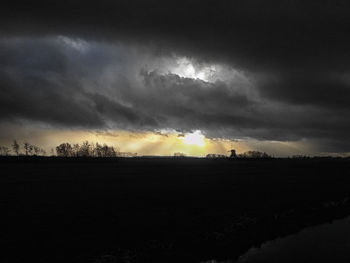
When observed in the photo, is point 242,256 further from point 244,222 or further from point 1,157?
point 1,157

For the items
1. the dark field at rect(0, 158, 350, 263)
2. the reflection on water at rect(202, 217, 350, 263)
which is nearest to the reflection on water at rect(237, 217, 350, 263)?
the reflection on water at rect(202, 217, 350, 263)

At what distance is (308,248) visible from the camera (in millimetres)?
→ 21844

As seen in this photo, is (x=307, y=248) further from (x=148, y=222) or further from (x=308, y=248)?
(x=148, y=222)

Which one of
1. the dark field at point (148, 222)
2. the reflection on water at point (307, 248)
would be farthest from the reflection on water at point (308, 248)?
the dark field at point (148, 222)

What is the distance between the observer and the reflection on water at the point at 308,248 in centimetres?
1938

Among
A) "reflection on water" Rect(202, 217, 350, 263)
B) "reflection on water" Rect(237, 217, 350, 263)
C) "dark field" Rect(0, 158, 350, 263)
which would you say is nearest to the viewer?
"dark field" Rect(0, 158, 350, 263)

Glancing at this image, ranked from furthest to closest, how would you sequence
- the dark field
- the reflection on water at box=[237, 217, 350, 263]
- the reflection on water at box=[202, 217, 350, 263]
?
1. the reflection on water at box=[237, 217, 350, 263]
2. the reflection on water at box=[202, 217, 350, 263]
3. the dark field

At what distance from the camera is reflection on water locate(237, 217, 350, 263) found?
763 inches

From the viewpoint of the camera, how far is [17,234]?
22734 mm

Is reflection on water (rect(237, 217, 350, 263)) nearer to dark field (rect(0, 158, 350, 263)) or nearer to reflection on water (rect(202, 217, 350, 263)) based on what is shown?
reflection on water (rect(202, 217, 350, 263))

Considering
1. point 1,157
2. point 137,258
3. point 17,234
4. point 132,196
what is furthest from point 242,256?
point 1,157

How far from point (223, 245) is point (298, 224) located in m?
10.9

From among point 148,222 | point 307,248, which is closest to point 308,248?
point 307,248

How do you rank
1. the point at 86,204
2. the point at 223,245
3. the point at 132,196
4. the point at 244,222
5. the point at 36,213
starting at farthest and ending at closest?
the point at 132,196
the point at 86,204
the point at 36,213
the point at 244,222
the point at 223,245
